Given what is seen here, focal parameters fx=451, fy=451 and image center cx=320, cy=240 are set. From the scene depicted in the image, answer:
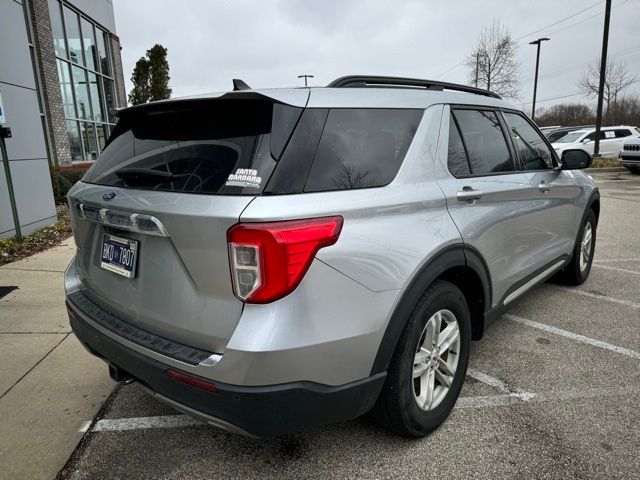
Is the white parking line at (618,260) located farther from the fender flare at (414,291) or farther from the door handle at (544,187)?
the fender flare at (414,291)

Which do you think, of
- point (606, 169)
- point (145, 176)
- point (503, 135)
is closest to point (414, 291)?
point (145, 176)

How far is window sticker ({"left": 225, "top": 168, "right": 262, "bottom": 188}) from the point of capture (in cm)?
167

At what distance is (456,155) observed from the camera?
2.50 metres

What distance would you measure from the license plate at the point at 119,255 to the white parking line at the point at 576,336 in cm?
318

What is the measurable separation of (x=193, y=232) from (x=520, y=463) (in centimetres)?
186

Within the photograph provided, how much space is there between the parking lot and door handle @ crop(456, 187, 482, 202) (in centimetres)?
121

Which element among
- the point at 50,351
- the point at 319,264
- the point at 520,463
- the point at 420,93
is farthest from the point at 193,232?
the point at 50,351

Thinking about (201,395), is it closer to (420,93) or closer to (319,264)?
(319,264)

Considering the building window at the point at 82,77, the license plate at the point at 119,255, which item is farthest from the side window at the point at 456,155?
the building window at the point at 82,77

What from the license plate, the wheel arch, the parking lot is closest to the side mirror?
the wheel arch

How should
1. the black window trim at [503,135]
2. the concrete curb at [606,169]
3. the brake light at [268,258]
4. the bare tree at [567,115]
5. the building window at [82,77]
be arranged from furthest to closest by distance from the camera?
A: the bare tree at [567,115] → the concrete curb at [606,169] → the building window at [82,77] → the black window trim at [503,135] → the brake light at [268,258]

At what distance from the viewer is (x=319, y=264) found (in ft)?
5.51

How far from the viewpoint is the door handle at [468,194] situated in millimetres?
2377

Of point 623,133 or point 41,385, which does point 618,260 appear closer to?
point 41,385
